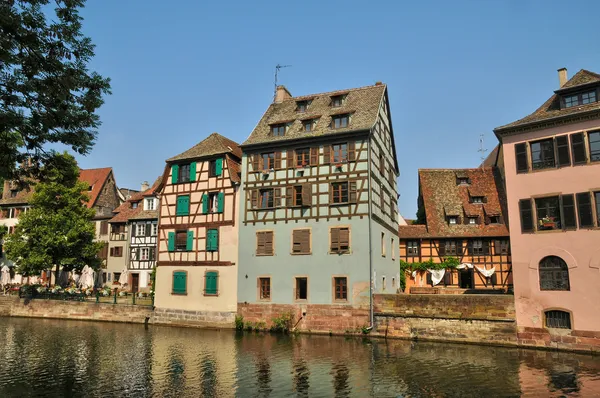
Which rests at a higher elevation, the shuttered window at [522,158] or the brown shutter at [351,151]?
the brown shutter at [351,151]

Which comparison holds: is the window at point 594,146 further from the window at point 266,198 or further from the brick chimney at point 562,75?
the window at point 266,198

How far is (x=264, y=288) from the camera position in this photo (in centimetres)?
2888

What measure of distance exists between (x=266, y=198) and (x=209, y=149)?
19.5 feet

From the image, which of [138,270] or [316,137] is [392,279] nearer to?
[316,137]

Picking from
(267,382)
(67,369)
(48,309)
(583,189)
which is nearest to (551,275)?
(583,189)

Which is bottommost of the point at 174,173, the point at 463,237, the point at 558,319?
the point at 558,319

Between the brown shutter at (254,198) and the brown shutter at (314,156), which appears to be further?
the brown shutter at (254,198)

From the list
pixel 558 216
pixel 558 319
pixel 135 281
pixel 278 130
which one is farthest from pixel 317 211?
pixel 135 281

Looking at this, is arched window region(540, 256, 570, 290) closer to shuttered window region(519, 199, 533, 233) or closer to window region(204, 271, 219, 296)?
shuttered window region(519, 199, 533, 233)

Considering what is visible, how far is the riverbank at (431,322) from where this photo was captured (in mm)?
21719

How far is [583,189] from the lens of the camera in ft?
70.6

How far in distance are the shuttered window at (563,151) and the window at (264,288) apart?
665 inches

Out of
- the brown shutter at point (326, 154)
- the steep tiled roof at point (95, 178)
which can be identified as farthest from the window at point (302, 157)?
the steep tiled roof at point (95, 178)

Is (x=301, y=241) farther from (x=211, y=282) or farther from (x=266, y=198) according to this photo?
(x=211, y=282)
